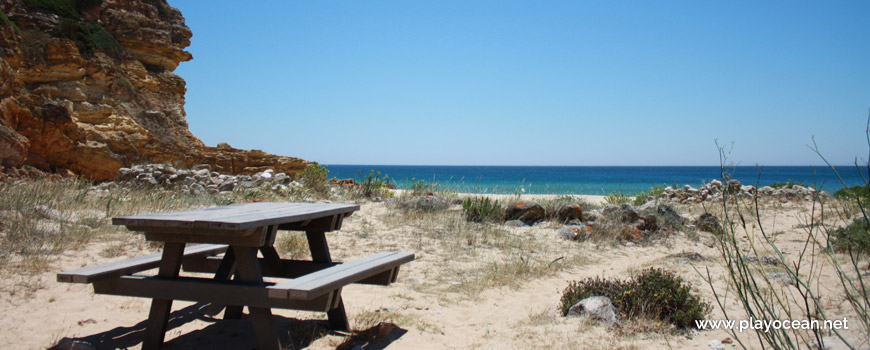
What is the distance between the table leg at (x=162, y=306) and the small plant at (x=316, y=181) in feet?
28.0

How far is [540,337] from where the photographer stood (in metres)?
3.61

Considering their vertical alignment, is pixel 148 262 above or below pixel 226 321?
above

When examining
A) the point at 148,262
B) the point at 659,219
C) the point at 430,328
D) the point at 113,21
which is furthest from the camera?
the point at 113,21

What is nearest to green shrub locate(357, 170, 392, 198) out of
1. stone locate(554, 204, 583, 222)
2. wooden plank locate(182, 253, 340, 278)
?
stone locate(554, 204, 583, 222)

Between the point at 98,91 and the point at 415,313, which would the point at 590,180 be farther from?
the point at 415,313

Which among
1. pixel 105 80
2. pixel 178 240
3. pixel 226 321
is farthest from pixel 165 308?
pixel 105 80

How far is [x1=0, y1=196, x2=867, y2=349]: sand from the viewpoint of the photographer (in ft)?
11.3

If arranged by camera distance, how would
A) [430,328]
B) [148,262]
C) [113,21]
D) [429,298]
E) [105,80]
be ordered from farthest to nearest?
[113,21]
[105,80]
[429,298]
[430,328]
[148,262]

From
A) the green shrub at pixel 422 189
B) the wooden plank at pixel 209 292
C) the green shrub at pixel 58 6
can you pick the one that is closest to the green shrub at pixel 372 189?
the green shrub at pixel 422 189

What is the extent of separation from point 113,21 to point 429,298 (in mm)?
14220

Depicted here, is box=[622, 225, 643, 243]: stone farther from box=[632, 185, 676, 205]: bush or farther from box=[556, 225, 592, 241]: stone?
box=[632, 185, 676, 205]: bush

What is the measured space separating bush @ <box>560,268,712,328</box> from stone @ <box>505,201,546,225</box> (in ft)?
15.7

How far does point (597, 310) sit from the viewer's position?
3.96 meters

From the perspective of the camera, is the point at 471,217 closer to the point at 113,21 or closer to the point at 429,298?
the point at 429,298
